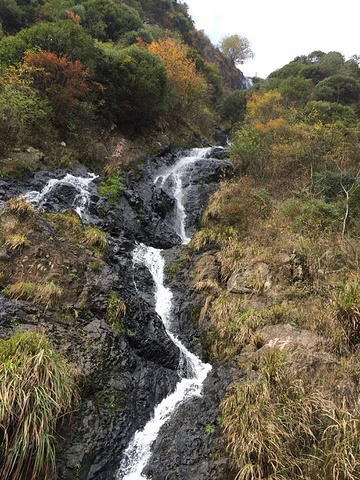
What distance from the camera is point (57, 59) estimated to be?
1226 centimetres

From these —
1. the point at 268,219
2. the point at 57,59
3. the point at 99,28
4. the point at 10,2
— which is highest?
the point at 10,2

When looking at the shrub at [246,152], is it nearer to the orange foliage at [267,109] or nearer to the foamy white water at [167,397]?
the orange foliage at [267,109]

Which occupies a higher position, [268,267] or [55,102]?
[55,102]

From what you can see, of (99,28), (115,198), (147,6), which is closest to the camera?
(115,198)

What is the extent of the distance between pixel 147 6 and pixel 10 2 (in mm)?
22223

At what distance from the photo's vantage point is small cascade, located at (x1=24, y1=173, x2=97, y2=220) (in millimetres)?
9813

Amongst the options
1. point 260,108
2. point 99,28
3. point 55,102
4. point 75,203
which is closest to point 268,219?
point 75,203

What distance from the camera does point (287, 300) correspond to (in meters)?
7.41

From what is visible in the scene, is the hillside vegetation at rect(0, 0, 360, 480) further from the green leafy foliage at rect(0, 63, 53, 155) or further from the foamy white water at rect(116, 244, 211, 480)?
the foamy white water at rect(116, 244, 211, 480)

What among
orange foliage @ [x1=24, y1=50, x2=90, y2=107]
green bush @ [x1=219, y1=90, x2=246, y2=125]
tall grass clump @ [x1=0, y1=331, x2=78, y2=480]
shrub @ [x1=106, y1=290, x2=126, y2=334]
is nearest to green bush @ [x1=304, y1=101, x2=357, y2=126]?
green bush @ [x1=219, y1=90, x2=246, y2=125]

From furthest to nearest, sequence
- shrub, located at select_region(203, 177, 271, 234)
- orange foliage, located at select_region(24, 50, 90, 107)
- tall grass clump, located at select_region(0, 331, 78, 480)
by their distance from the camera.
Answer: orange foliage, located at select_region(24, 50, 90, 107) < shrub, located at select_region(203, 177, 271, 234) < tall grass clump, located at select_region(0, 331, 78, 480)

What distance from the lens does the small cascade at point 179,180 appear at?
44.3 ft

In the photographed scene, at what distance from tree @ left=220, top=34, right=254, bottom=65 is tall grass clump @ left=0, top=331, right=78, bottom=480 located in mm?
55922

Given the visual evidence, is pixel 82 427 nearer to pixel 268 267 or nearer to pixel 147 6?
pixel 268 267
